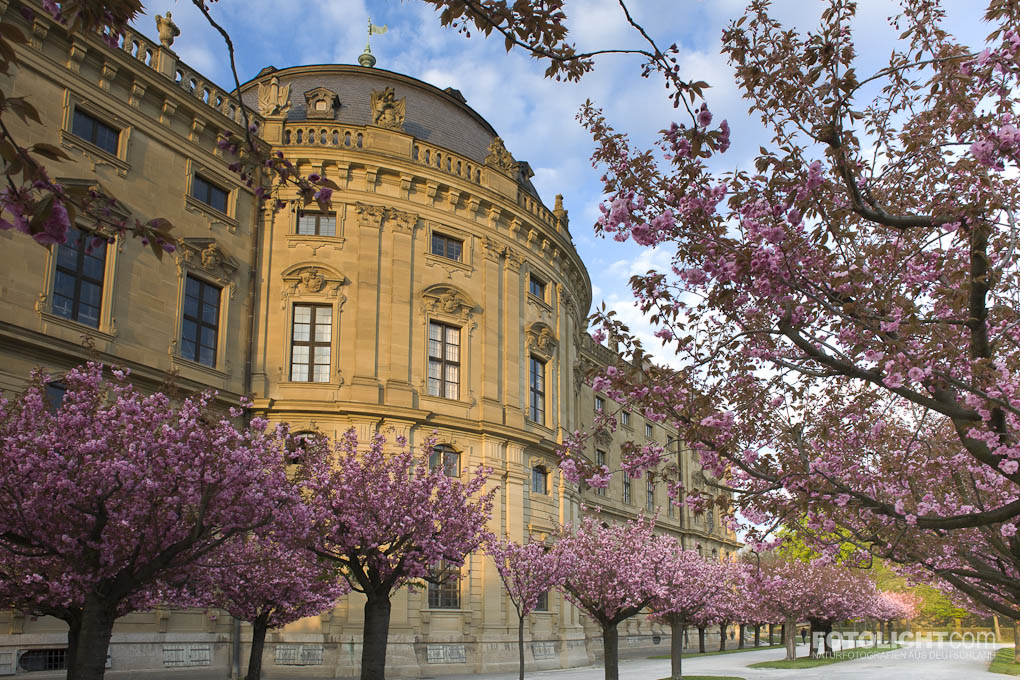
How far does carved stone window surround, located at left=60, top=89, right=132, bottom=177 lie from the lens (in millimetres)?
23672

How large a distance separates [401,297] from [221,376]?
276 inches

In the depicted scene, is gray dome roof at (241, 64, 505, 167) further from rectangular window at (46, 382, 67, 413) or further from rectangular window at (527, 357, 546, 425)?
rectangular window at (46, 382, 67, 413)

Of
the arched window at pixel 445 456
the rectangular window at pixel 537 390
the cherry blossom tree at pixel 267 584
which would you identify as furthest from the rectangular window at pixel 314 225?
the cherry blossom tree at pixel 267 584

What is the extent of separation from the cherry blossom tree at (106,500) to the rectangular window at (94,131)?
11.5 meters

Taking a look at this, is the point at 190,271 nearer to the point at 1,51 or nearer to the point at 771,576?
the point at 1,51

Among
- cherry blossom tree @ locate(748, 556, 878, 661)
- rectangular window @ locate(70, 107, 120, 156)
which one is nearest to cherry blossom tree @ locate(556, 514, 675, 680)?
rectangular window @ locate(70, 107, 120, 156)

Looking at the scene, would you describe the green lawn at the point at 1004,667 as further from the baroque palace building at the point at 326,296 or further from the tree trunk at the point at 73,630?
the tree trunk at the point at 73,630

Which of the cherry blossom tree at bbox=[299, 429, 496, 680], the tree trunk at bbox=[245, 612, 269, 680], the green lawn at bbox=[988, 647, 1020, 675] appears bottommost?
the green lawn at bbox=[988, 647, 1020, 675]

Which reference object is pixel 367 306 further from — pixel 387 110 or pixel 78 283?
pixel 78 283

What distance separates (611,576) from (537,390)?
505 inches

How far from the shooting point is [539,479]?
35.9 meters

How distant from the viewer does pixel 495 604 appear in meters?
31.1

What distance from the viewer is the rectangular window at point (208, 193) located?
28578mm

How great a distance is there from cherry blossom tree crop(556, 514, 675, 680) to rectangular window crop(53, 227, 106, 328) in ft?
48.6
